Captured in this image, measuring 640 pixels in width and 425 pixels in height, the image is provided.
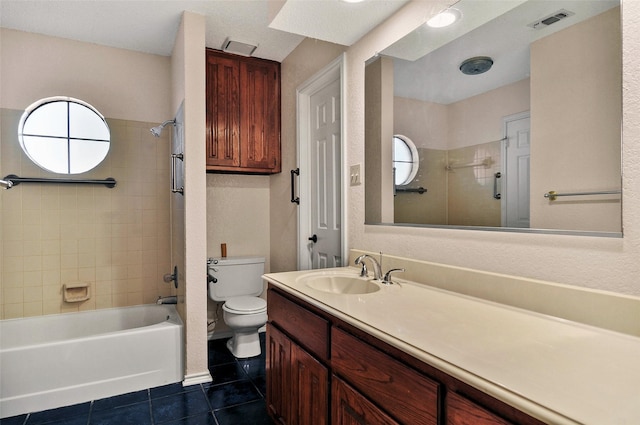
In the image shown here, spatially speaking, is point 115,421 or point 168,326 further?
point 168,326

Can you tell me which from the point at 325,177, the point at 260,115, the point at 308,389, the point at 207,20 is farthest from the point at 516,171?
the point at 260,115

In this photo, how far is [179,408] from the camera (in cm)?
213

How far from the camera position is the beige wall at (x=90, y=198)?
8.78 ft

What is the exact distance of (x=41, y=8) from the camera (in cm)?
235

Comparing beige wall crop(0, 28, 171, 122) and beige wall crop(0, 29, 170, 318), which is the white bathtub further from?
beige wall crop(0, 28, 171, 122)

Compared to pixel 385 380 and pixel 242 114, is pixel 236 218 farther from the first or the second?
pixel 385 380

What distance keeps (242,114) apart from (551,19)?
2406 mm

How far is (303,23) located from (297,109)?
103 centimetres

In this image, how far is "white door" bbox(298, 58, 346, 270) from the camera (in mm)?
2490

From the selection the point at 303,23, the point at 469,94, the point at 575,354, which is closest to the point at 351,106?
the point at 303,23

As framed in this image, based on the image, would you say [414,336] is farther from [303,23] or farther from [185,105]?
[185,105]

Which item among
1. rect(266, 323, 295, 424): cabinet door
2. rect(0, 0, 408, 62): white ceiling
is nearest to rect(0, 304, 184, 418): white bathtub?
rect(266, 323, 295, 424): cabinet door

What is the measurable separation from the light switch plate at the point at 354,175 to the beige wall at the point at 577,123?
1.02m

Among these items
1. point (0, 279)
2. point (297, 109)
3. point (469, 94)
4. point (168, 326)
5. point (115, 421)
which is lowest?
point (115, 421)
